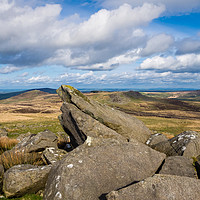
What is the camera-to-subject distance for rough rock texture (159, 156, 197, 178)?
33.1ft

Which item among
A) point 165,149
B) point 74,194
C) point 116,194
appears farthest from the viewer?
point 165,149

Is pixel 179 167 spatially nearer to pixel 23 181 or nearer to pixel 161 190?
pixel 161 190

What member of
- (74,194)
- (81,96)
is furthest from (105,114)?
(74,194)

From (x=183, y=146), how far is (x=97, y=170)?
9.22m

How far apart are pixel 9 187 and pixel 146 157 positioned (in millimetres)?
9057

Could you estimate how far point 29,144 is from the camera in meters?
17.2

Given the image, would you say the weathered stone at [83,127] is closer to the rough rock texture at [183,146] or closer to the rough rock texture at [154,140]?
the rough rock texture at [154,140]

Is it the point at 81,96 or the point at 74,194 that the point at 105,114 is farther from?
the point at 74,194

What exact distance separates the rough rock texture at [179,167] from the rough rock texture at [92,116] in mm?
6105

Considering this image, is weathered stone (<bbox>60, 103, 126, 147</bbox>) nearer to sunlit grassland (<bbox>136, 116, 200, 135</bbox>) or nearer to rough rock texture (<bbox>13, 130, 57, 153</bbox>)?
rough rock texture (<bbox>13, 130, 57, 153</bbox>)

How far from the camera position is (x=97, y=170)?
8891 mm

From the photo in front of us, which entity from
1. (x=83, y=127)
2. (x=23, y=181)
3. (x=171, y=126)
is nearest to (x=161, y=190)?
(x=23, y=181)

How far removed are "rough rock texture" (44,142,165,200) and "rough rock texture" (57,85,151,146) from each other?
18.0 feet

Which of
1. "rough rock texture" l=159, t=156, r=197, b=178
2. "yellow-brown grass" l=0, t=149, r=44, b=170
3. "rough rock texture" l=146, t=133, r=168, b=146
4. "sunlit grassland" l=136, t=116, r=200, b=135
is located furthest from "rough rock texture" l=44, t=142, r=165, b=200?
"sunlit grassland" l=136, t=116, r=200, b=135
